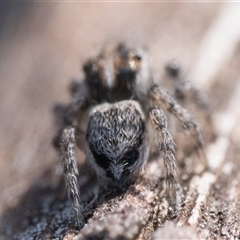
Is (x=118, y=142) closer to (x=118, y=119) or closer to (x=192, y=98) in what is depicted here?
(x=118, y=119)

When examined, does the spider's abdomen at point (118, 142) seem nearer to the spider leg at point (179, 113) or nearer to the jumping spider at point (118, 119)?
the jumping spider at point (118, 119)

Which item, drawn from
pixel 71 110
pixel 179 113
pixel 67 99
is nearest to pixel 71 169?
pixel 71 110

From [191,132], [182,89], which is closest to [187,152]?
[191,132]

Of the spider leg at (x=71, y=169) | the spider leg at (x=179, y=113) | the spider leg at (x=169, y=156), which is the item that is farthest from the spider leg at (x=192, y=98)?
the spider leg at (x=71, y=169)

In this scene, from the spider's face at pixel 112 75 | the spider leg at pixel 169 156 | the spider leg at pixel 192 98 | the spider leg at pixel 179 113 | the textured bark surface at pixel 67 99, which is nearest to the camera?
the textured bark surface at pixel 67 99

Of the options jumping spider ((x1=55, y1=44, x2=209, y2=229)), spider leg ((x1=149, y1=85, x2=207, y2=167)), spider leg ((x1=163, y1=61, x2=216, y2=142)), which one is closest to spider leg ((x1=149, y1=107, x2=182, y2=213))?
jumping spider ((x1=55, y1=44, x2=209, y2=229))

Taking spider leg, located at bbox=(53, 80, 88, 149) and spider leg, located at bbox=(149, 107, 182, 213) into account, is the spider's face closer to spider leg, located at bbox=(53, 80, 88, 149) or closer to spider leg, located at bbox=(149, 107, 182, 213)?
spider leg, located at bbox=(53, 80, 88, 149)

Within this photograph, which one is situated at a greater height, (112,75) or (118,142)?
(112,75)
